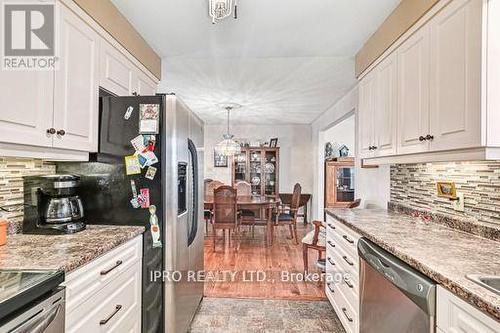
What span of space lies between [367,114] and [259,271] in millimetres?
2181

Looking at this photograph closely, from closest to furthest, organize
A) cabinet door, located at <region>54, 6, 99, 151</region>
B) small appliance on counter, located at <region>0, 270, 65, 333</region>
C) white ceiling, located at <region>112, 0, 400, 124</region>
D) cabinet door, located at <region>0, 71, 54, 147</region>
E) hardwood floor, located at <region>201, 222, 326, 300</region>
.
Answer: small appliance on counter, located at <region>0, 270, 65, 333</region> → cabinet door, located at <region>0, 71, 54, 147</region> → cabinet door, located at <region>54, 6, 99, 151</region> → white ceiling, located at <region>112, 0, 400, 124</region> → hardwood floor, located at <region>201, 222, 326, 300</region>

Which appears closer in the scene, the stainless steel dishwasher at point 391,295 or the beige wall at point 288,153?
the stainless steel dishwasher at point 391,295

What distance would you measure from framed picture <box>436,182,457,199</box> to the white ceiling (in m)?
1.26

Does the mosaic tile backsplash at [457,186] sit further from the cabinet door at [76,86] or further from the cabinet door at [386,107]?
the cabinet door at [76,86]

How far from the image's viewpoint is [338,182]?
600 cm

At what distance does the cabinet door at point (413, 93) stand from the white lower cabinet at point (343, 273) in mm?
708

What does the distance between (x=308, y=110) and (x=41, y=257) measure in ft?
A: 15.6

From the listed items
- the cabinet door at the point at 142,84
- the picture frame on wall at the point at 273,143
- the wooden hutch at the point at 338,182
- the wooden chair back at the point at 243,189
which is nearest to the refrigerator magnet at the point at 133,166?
the cabinet door at the point at 142,84

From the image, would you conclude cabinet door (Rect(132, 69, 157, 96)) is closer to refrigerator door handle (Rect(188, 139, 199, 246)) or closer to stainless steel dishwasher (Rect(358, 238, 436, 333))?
refrigerator door handle (Rect(188, 139, 199, 246))

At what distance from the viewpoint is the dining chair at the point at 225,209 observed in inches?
165

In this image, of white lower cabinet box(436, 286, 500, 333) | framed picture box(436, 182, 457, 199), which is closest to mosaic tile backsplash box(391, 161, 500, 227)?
framed picture box(436, 182, 457, 199)

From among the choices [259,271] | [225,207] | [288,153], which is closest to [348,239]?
[259,271]

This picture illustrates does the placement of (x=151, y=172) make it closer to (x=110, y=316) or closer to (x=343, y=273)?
(x=110, y=316)

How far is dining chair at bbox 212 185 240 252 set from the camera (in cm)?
419
